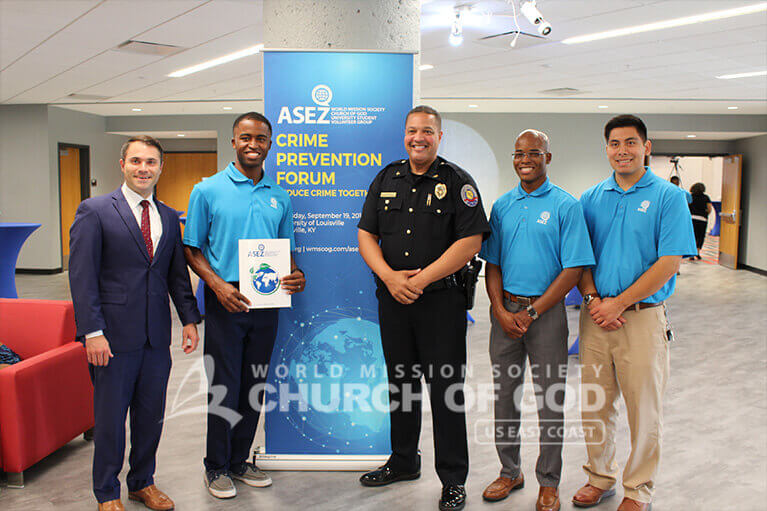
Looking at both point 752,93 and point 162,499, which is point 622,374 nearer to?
point 162,499

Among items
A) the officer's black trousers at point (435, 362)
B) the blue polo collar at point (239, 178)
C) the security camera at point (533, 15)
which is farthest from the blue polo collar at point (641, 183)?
the security camera at point (533, 15)

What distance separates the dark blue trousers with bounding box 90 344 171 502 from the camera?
2.71 metres

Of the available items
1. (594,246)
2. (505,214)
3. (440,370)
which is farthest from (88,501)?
(594,246)

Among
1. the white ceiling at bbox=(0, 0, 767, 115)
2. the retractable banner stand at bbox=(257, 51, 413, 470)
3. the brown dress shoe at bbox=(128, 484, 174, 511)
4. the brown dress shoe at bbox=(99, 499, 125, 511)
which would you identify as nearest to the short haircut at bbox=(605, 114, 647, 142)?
the retractable banner stand at bbox=(257, 51, 413, 470)

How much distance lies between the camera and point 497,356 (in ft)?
9.71

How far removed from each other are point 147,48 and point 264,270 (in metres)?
4.64

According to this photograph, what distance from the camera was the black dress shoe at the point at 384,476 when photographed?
10.3 ft

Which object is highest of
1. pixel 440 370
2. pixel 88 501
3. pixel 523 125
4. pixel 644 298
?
pixel 523 125

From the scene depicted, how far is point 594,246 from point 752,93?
825 centimetres

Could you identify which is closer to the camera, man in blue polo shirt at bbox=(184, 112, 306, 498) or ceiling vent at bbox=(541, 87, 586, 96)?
man in blue polo shirt at bbox=(184, 112, 306, 498)

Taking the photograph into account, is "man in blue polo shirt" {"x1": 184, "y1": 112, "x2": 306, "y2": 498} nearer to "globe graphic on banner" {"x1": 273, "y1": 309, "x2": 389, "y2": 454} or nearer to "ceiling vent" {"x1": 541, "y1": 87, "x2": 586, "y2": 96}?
"globe graphic on banner" {"x1": 273, "y1": 309, "x2": 389, "y2": 454}

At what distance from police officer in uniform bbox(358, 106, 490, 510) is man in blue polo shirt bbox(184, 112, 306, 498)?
51 cm

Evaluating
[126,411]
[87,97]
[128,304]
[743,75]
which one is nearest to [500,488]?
[126,411]

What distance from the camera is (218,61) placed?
7160 mm
